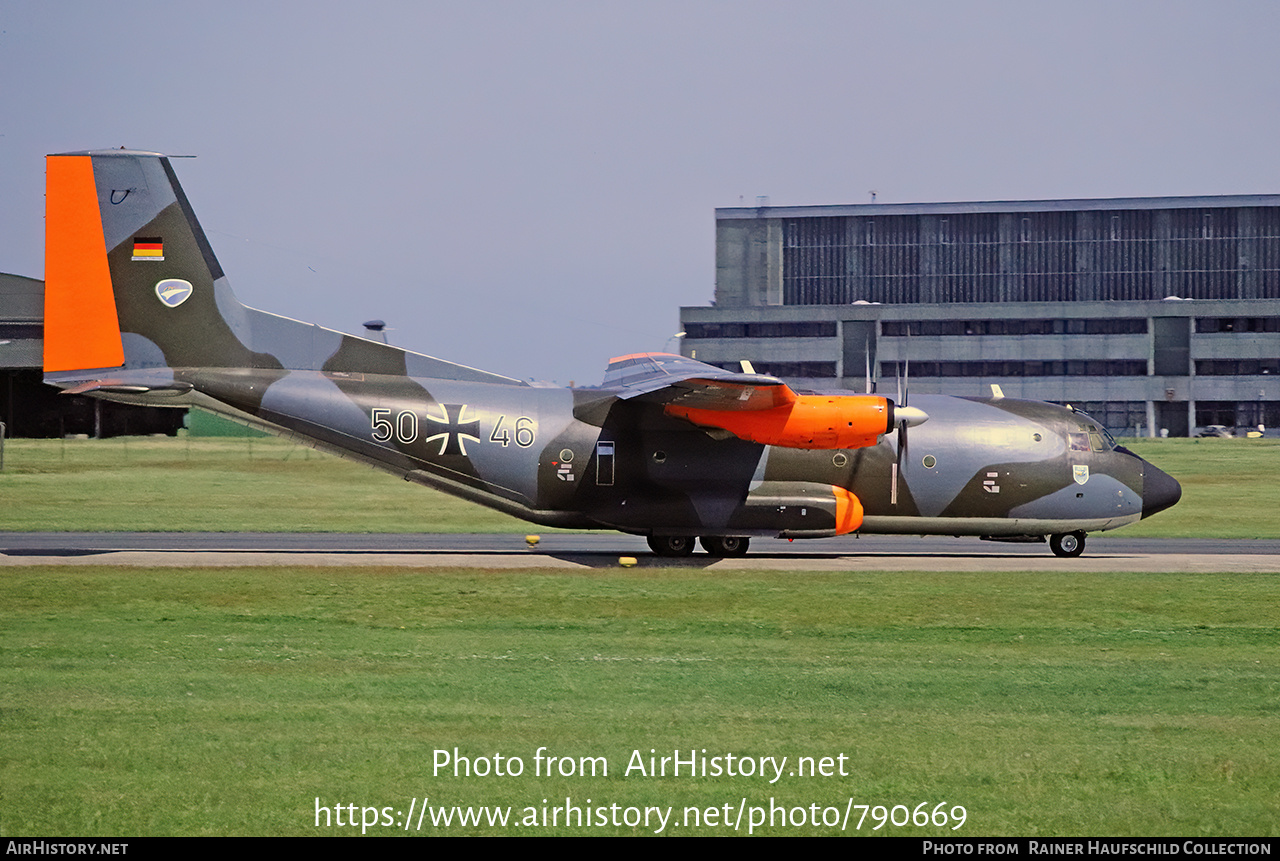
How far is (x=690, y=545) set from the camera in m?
28.8

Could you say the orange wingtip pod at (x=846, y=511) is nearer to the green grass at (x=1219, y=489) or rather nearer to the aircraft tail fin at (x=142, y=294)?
the aircraft tail fin at (x=142, y=294)

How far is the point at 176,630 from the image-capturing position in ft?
60.2

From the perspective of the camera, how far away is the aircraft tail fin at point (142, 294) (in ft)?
86.8

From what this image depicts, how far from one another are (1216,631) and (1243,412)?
9071cm

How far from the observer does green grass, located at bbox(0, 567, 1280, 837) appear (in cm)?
1009

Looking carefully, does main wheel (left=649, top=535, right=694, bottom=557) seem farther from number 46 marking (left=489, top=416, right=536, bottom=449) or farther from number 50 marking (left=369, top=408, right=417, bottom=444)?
number 50 marking (left=369, top=408, right=417, bottom=444)

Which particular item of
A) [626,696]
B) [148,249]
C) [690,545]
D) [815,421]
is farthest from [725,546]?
[626,696]

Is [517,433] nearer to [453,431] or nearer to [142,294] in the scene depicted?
[453,431]

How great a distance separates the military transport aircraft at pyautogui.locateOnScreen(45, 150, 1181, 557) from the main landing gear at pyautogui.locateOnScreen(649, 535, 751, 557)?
0.05 meters

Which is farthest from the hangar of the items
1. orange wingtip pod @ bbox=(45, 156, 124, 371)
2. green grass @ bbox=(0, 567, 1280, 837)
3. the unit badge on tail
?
green grass @ bbox=(0, 567, 1280, 837)
